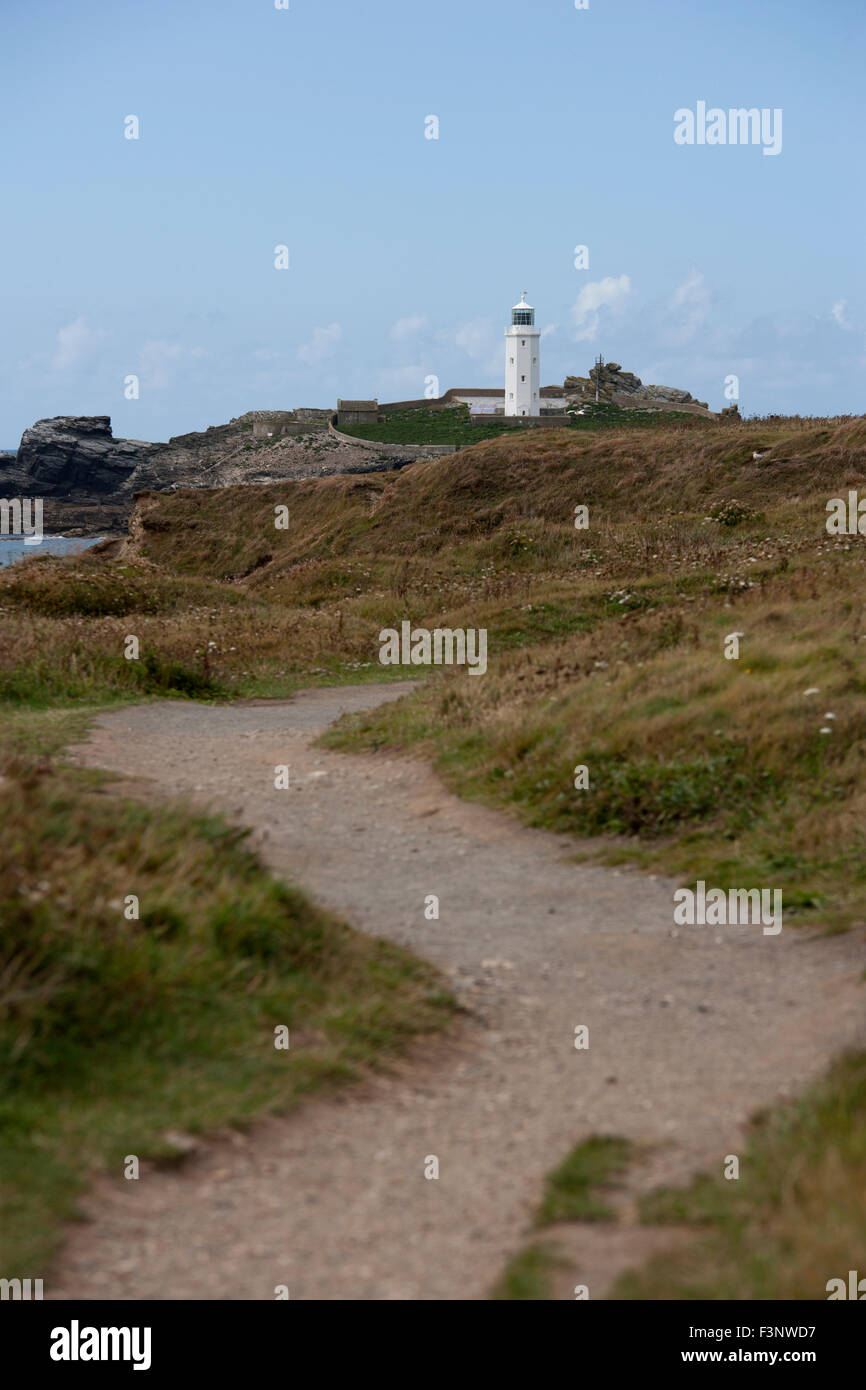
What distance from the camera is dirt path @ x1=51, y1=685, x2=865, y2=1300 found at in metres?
4.45

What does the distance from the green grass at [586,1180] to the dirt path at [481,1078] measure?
0.10m

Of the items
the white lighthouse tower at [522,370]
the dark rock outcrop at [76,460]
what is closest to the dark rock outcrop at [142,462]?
the dark rock outcrop at [76,460]

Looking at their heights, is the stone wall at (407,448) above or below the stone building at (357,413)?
below

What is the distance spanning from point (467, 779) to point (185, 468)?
10062cm

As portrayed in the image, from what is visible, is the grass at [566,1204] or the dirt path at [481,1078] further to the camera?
the dirt path at [481,1078]

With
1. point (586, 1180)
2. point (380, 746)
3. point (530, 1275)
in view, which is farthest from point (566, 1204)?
point (380, 746)

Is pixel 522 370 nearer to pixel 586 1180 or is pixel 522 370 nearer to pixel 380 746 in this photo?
pixel 380 746

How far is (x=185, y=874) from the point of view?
24.6 feet

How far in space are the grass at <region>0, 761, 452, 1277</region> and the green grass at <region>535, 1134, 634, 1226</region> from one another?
52.7 inches

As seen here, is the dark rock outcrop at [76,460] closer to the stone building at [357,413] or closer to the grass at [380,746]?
the stone building at [357,413]

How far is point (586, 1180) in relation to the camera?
16.1 feet

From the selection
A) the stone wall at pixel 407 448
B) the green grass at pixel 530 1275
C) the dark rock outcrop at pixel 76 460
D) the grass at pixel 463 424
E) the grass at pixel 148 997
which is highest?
the dark rock outcrop at pixel 76 460

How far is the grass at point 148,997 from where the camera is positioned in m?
5.09
